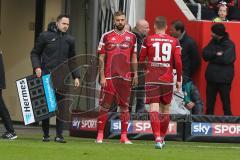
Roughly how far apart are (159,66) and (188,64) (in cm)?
418

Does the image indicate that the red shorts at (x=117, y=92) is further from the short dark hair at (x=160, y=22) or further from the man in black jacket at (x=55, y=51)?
the short dark hair at (x=160, y=22)

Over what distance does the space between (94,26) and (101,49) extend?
4639 millimetres

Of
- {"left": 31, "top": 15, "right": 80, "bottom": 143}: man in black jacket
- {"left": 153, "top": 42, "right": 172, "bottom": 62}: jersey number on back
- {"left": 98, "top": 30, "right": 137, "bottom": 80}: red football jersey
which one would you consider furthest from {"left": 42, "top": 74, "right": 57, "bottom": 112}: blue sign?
{"left": 153, "top": 42, "right": 172, "bottom": 62}: jersey number on back

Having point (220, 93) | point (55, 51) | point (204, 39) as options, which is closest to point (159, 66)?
point (55, 51)

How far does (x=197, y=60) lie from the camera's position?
19.1 meters

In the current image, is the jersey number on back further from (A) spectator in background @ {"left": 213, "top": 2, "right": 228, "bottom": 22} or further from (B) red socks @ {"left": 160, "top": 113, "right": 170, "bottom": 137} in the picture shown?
(A) spectator in background @ {"left": 213, "top": 2, "right": 228, "bottom": 22}

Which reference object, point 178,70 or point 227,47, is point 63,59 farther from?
point 227,47

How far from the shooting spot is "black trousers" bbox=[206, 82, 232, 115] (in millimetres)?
18469

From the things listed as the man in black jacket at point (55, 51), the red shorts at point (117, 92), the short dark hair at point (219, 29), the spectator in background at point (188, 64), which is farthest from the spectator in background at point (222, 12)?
the man in black jacket at point (55, 51)

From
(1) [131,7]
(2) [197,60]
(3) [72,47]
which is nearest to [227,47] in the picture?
(2) [197,60]

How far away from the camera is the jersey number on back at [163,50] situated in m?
14.9

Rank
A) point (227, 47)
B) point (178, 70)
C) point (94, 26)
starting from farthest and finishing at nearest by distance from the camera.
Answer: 1. point (94, 26)
2. point (227, 47)
3. point (178, 70)

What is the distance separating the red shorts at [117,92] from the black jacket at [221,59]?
319 cm

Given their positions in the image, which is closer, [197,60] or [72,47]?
[72,47]
